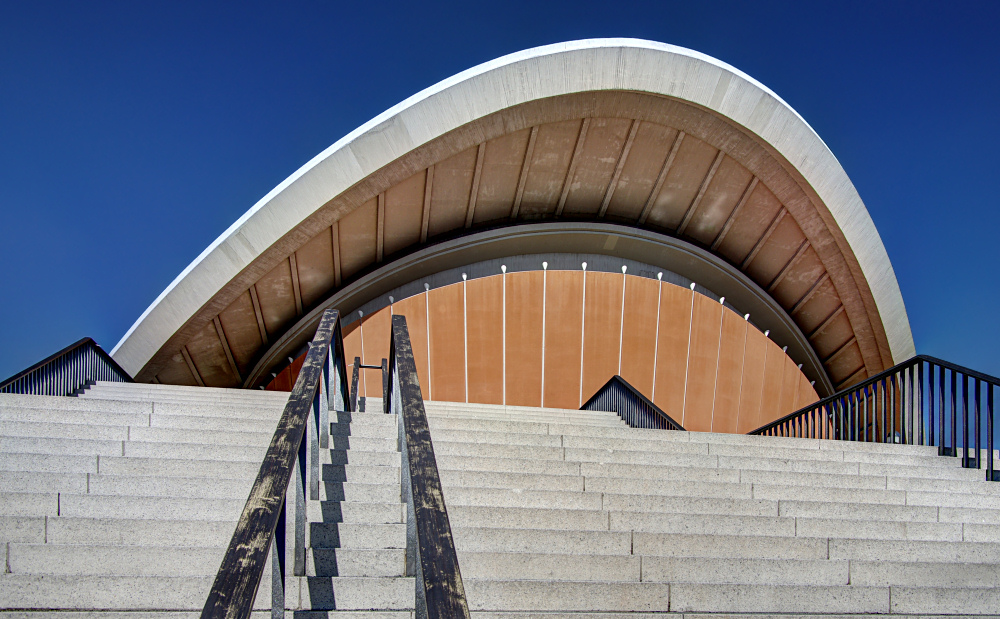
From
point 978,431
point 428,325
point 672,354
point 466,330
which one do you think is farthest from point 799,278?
point 978,431

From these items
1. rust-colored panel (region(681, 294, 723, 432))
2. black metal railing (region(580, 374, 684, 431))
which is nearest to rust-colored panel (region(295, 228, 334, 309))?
black metal railing (region(580, 374, 684, 431))

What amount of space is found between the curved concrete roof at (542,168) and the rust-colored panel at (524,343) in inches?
82.1

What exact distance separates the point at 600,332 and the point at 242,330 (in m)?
8.03

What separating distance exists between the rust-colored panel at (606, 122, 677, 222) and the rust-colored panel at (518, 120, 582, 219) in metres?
1.38

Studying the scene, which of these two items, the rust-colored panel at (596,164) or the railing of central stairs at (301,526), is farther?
the rust-colored panel at (596,164)

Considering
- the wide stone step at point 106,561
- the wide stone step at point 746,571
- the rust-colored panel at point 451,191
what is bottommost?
the wide stone step at point 746,571

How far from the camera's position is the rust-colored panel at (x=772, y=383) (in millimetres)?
17125

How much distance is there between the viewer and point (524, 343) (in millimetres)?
15164

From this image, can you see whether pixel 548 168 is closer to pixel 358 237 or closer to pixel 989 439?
pixel 358 237

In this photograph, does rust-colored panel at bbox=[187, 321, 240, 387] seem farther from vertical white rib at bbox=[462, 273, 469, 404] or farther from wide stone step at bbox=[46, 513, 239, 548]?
wide stone step at bbox=[46, 513, 239, 548]

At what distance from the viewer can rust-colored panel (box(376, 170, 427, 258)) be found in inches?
563

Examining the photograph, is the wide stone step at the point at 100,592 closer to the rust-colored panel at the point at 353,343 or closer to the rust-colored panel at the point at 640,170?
the rust-colored panel at the point at 353,343

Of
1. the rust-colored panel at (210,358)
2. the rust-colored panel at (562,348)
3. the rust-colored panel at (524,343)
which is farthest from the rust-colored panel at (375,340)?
the rust-colored panel at (562,348)

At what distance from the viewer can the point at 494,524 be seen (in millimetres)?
3875
